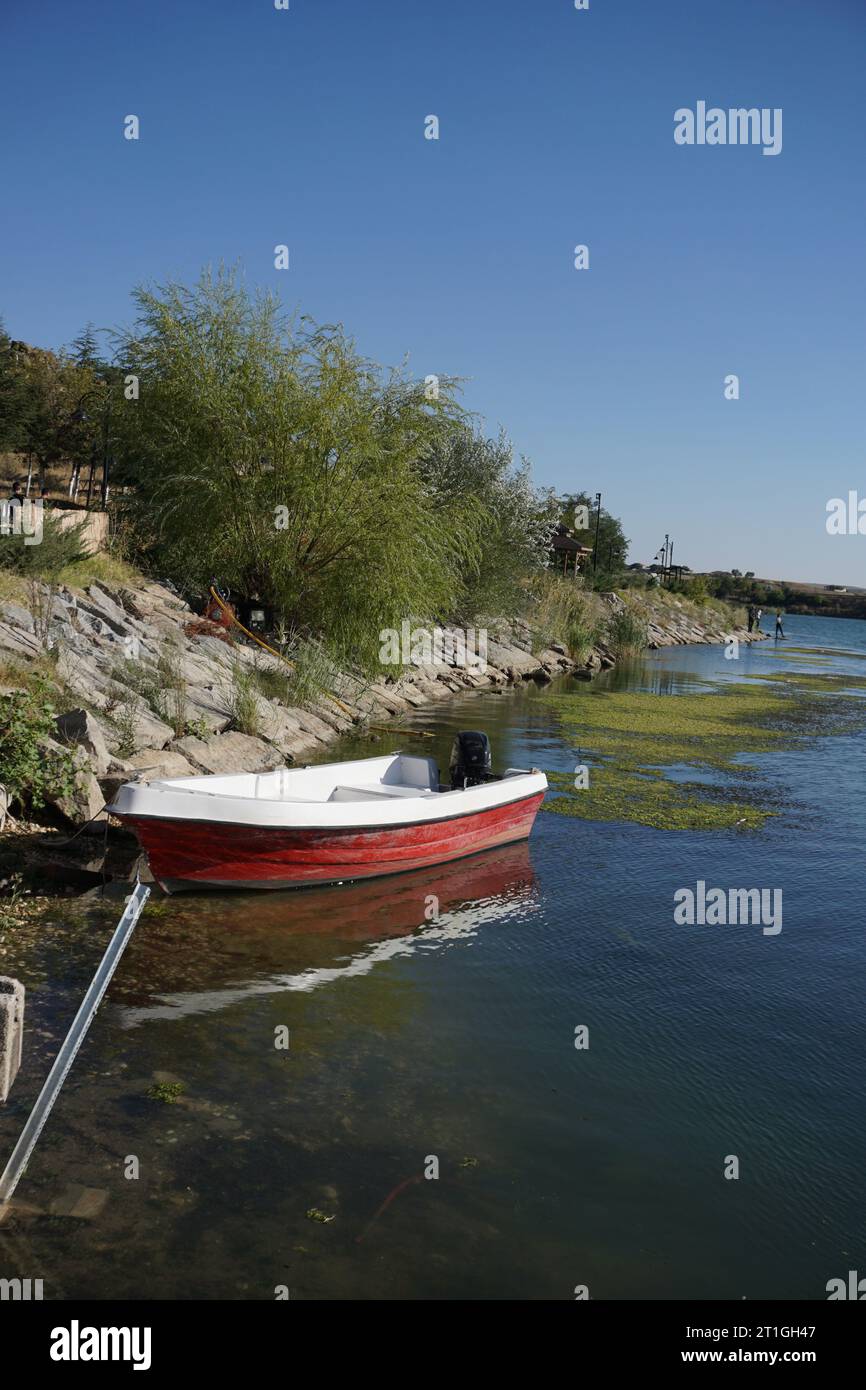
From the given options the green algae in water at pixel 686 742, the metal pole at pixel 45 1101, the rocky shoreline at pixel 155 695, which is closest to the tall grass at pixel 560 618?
the green algae in water at pixel 686 742

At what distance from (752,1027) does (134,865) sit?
18.5 feet

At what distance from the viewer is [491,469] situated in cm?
3541

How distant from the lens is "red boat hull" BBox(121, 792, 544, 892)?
30.5 feet

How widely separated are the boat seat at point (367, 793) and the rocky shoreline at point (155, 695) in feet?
4.96

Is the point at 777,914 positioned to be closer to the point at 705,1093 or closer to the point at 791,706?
the point at 705,1093

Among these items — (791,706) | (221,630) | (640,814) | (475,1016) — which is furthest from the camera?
(791,706)

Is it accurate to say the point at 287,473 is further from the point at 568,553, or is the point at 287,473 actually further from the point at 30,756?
the point at 568,553

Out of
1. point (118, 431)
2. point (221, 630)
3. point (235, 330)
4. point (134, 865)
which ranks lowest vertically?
point (134, 865)

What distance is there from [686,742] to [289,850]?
13108 millimetres

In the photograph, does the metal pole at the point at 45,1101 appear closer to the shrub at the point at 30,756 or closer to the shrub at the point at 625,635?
the shrub at the point at 30,756

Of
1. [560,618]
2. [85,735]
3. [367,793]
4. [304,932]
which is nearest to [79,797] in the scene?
[85,735]

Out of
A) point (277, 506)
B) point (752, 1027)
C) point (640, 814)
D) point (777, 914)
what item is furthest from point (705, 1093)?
point (277, 506)

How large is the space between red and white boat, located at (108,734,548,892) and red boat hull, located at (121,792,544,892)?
11 millimetres

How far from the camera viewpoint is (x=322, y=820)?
10.0 metres
